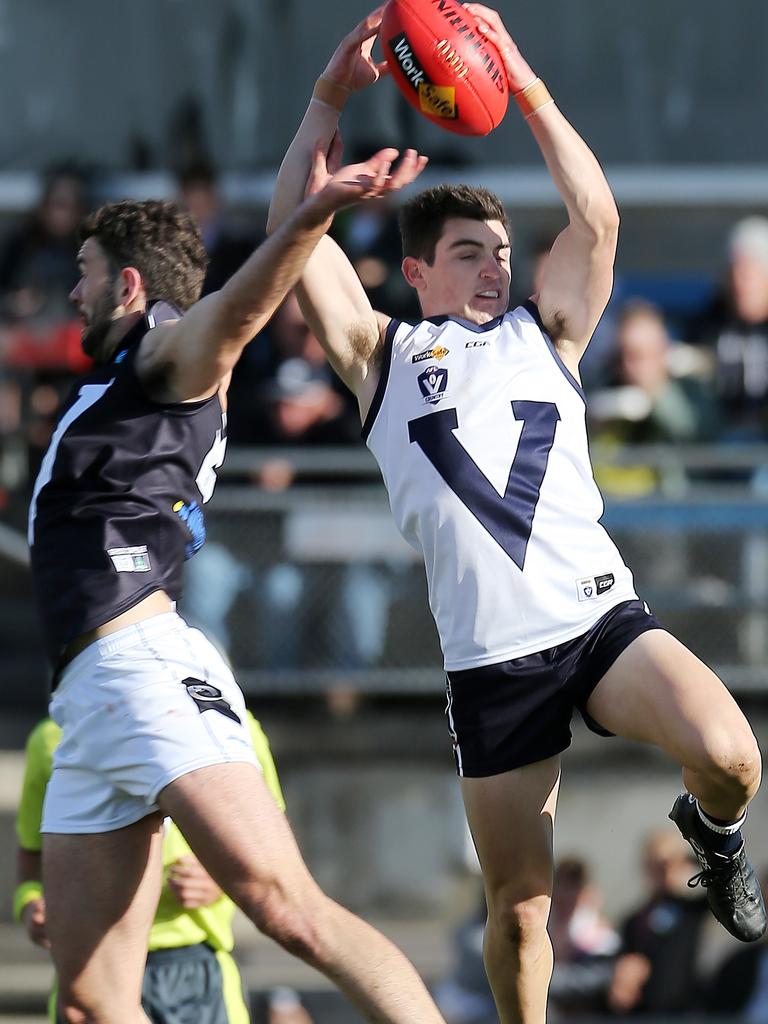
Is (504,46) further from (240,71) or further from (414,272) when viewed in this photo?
(240,71)

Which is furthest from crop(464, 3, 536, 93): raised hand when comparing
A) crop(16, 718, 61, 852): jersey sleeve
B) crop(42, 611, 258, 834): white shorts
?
crop(16, 718, 61, 852): jersey sleeve

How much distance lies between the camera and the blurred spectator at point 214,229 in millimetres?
9047

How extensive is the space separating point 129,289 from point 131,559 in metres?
0.78

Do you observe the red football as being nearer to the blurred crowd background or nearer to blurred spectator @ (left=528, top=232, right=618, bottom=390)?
the blurred crowd background

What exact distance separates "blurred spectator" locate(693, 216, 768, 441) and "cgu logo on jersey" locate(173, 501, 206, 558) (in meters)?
5.10

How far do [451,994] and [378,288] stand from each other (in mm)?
3808

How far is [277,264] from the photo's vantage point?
3.96 metres

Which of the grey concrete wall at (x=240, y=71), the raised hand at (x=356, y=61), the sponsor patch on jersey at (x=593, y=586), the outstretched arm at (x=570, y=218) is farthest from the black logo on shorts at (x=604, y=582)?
the grey concrete wall at (x=240, y=71)

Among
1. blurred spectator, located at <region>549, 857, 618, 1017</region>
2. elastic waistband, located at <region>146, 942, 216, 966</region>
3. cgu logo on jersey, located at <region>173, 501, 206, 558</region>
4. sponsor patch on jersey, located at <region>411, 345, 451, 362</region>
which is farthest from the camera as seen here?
blurred spectator, located at <region>549, 857, 618, 1017</region>

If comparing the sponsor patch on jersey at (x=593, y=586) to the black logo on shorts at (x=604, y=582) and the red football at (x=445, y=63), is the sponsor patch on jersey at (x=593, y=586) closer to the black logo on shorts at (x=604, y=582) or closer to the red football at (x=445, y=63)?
the black logo on shorts at (x=604, y=582)

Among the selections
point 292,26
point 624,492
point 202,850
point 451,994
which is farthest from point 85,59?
point 202,850

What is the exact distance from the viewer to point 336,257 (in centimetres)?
495

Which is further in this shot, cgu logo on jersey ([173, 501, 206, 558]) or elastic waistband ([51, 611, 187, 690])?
cgu logo on jersey ([173, 501, 206, 558])

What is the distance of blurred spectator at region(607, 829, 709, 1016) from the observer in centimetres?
833
